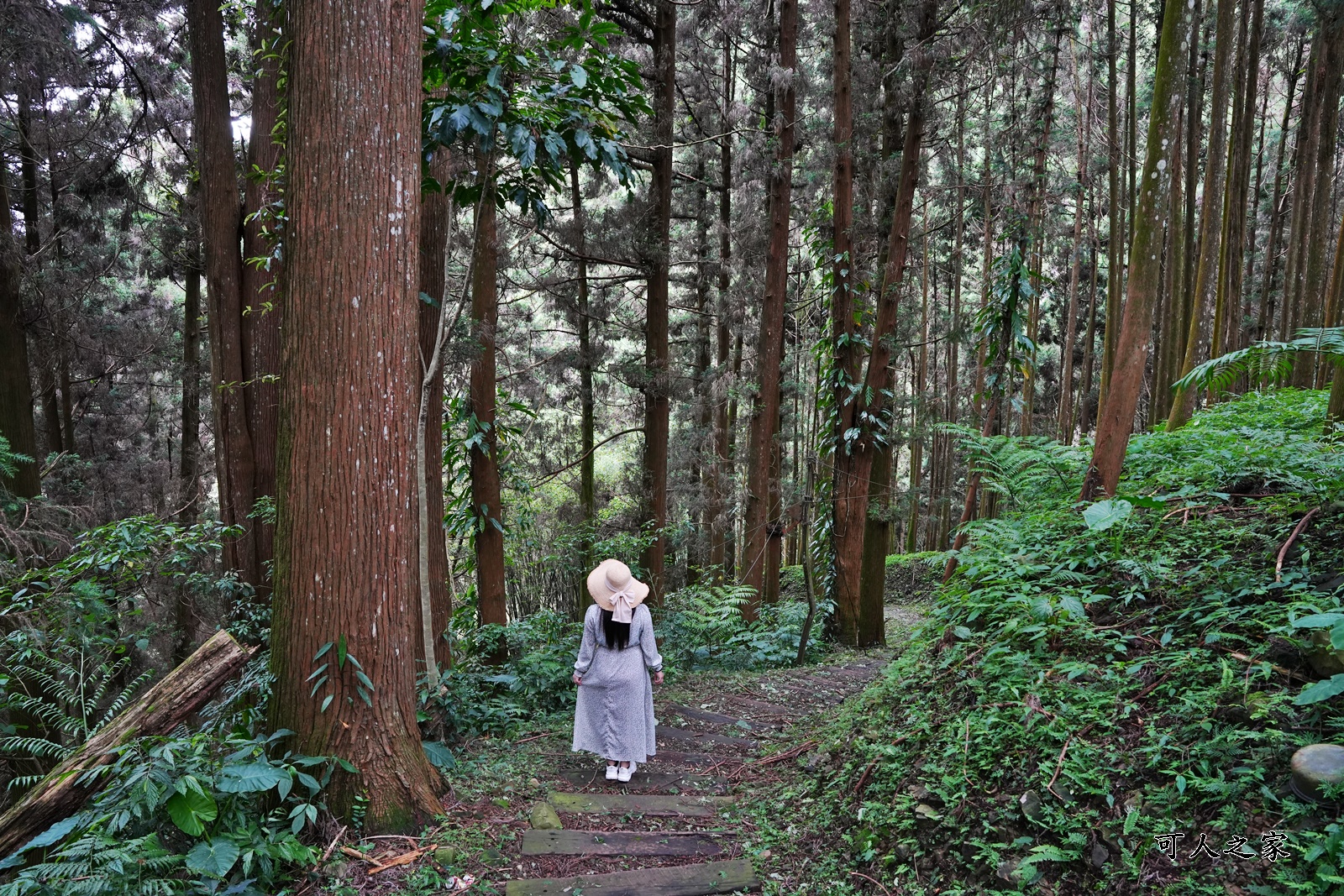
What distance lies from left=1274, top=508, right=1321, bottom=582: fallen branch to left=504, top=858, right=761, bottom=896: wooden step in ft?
9.99

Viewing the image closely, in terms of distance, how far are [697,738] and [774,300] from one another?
20.3 feet

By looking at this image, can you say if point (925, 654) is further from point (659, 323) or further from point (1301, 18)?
point (1301, 18)

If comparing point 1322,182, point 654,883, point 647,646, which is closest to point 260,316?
point 647,646

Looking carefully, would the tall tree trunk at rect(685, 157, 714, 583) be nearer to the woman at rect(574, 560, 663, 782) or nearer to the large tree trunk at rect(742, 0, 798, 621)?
the large tree trunk at rect(742, 0, 798, 621)

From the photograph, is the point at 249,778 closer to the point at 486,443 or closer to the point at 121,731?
the point at 121,731

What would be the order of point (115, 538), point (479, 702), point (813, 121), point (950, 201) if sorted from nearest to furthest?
1. point (115, 538)
2. point (479, 702)
3. point (813, 121)
4. point (950, 201)

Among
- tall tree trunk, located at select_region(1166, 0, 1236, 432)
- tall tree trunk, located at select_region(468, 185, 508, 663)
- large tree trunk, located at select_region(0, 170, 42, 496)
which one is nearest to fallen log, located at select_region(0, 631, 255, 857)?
tall tree trunk, located at select_region(468, 185, 508, 663)

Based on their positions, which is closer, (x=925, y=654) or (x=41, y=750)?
(x=41, y=750)

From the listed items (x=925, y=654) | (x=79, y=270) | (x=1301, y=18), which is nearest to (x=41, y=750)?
(x=925, y=654)

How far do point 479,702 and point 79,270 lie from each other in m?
12.6

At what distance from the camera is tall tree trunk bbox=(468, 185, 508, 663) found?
799cm

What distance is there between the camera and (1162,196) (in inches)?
194

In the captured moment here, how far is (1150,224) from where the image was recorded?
4.88 metres

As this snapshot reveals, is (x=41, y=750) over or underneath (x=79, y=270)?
underneath
